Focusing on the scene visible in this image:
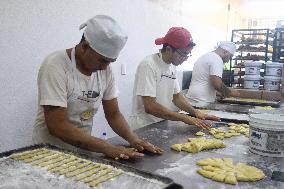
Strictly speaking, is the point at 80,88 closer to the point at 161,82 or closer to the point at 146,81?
the point at 146,81

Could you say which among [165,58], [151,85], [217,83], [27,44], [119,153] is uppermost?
[27,44]

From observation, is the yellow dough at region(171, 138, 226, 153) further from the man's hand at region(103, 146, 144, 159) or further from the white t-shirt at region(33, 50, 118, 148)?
the white t-shirt at region(33, 50, 118, 148)

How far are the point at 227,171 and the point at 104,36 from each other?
2.90ft

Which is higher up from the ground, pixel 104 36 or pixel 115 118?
pixel 104 36

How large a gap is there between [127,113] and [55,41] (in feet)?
4.69

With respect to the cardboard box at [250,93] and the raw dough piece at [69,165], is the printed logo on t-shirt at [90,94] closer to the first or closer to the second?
the raw dough piece at [69,165]

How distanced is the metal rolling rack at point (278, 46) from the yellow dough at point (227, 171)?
393cm

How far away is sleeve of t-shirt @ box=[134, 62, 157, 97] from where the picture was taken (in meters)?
2.33

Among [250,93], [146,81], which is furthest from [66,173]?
[250,93]

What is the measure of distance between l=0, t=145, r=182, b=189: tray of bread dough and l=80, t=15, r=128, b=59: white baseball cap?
54 centimetres

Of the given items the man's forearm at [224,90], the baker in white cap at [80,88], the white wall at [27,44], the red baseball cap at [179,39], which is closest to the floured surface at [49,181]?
the baker in white cap at [80,88]

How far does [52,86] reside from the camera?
1.57 meters

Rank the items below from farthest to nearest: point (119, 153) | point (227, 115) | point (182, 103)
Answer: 1. point (227, 115)
2. point (182, 103)
3. point (119, 153)

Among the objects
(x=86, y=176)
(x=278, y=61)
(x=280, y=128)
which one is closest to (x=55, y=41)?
(x=86, y=176)
